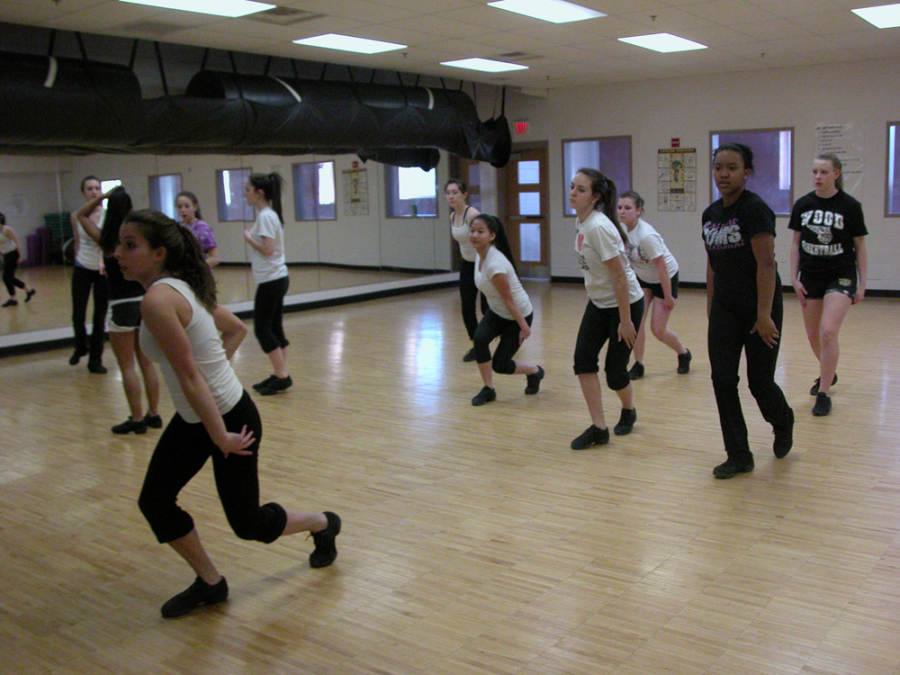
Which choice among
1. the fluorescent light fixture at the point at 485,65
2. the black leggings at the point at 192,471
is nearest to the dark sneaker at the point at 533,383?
the black leggings at the point at 192,471

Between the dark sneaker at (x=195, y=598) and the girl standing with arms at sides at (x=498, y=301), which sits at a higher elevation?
the girl standing with arms at sides at (x=498, y=301)

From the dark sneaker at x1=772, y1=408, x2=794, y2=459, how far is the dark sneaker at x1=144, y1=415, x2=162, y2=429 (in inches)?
142

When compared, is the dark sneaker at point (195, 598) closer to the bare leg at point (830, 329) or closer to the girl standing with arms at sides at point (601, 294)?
the girl standing with arms at sides at point (601, 294)

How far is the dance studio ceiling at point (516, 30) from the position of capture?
7.25 meters

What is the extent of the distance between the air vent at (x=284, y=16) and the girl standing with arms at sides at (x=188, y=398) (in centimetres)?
515

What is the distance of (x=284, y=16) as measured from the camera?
24.5ft

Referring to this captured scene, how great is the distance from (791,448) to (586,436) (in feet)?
3.48

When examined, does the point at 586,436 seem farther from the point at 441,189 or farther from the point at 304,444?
the point at 441,189

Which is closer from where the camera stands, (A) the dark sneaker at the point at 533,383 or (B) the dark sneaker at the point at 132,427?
(B) the dark sneaker at the point at 132,427

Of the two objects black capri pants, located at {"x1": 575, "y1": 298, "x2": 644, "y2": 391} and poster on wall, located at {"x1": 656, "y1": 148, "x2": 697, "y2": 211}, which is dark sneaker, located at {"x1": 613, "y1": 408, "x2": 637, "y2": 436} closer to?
black capri pants, located at {"x1": 575, "y1": 298, "x2": 644, "y2": 391}

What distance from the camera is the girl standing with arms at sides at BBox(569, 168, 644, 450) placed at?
431cm

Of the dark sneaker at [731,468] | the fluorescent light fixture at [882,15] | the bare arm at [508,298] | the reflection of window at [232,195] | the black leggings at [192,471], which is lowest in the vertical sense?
the dark sneaker at [731,468]

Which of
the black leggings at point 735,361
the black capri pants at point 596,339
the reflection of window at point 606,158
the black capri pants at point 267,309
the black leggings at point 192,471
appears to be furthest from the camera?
the reflection of window at point 606,158

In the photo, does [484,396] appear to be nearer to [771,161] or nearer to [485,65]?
[485,65]
